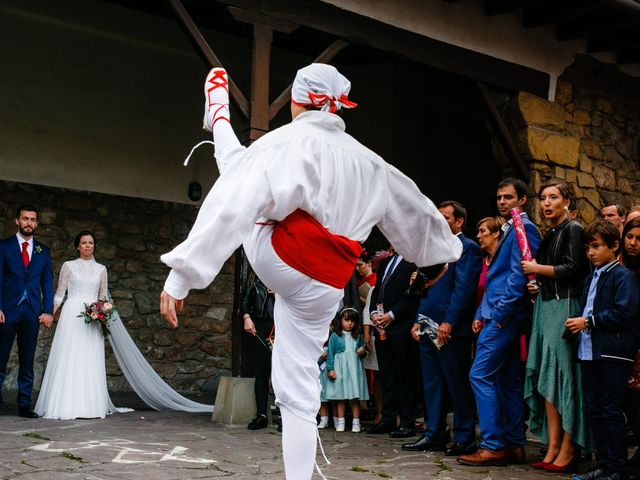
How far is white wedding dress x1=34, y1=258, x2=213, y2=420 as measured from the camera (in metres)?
6.80

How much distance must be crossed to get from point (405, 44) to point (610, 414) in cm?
441

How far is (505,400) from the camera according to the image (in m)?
4.89

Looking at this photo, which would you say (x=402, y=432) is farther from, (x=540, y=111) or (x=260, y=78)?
(x=540, y=111)

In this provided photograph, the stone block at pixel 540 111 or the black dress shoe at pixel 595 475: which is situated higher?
the stone block at pixel 540 111

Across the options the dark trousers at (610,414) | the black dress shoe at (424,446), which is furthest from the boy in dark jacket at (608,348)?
the black dress shoe at (424,446)

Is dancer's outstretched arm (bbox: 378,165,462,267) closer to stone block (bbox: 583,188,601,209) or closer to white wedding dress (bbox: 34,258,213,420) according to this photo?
white wedding dress (bbox: 34,258,213,420)

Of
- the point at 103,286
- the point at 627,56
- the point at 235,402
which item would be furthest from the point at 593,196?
the point at 103,286

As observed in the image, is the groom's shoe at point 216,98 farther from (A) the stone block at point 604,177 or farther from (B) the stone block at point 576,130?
(A) the stone block at point 604,177

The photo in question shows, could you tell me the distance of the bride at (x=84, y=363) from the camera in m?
6.81

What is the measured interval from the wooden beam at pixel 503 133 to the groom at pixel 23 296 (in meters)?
4.41

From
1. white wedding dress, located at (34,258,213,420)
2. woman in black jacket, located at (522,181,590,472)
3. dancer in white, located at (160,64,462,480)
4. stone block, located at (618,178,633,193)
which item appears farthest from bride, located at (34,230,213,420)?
stone block, located at (618,178,633,193)

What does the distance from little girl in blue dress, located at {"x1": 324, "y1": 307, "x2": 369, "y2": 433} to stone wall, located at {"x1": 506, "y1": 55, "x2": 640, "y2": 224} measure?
100 inches

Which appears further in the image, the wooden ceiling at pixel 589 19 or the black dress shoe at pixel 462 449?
the wooden ceiling at pixel 589 19

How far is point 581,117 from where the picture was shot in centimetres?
868
